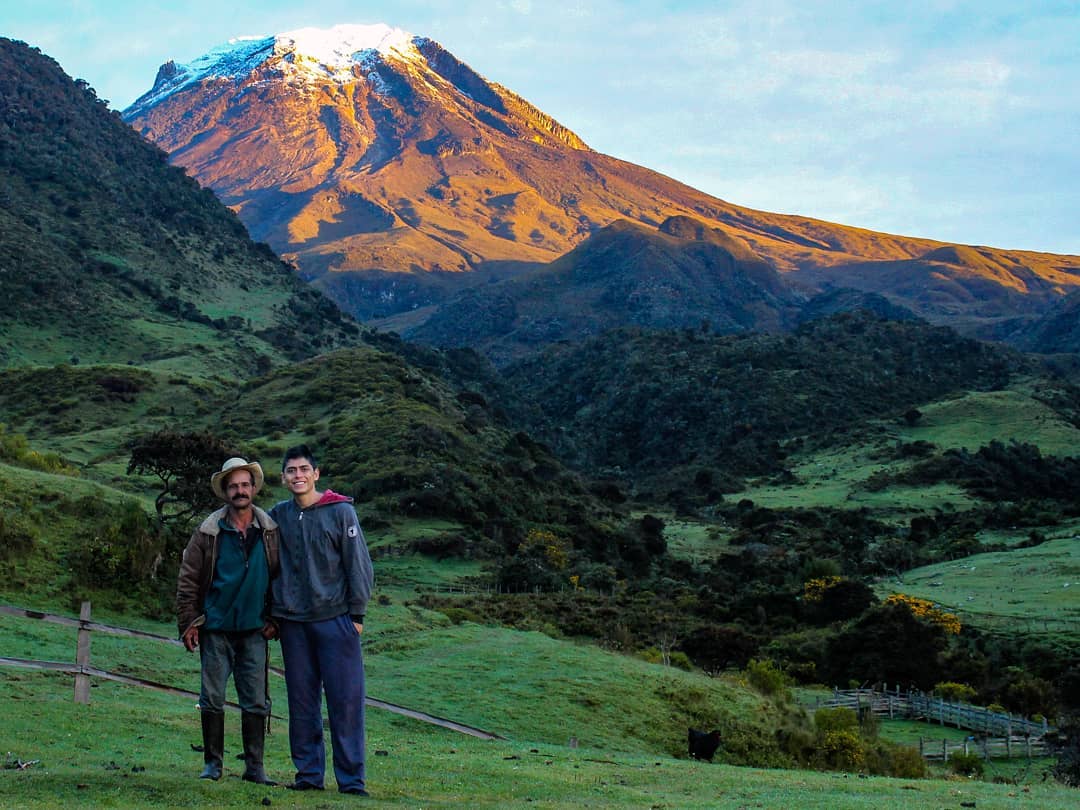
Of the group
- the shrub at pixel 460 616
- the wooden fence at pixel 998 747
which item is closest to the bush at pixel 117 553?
the shrub at pixel 460 616

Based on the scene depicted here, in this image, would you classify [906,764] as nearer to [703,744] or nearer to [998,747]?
[703,744]

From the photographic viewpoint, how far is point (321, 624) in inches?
317

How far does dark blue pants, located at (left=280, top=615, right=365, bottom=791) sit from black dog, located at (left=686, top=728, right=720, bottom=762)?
344 inches

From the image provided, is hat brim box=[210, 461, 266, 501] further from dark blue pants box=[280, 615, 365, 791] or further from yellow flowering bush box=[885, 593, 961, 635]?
yellow flowering bush box=[885, 593, 961, 635]

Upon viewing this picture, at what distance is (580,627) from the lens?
3206 cm

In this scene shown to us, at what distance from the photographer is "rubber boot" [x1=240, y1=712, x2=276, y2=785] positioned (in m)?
7.99

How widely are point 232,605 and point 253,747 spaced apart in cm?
103

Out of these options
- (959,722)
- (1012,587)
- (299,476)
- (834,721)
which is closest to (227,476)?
(299,476)

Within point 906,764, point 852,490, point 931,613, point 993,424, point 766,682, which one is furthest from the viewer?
point 993,424

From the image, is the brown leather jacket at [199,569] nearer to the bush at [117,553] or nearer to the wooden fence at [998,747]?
the bush at [117,553]

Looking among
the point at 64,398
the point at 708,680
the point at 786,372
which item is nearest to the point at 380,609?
the point at 708,680

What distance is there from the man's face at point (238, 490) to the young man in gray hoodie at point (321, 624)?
0.31m

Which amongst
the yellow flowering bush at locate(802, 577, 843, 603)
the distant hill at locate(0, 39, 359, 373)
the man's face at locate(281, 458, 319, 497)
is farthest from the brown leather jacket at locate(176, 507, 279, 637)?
the distant hill at locate(0, 39, 359, 373)

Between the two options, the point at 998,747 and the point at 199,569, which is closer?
the point at 199,569
